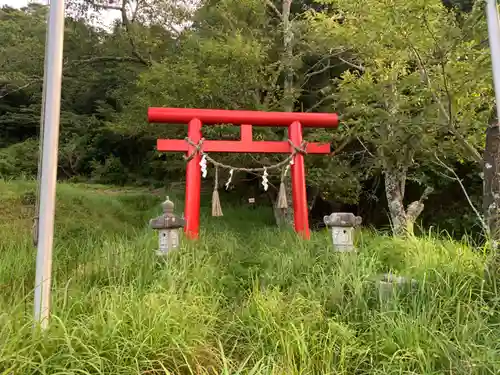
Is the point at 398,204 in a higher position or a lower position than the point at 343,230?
higher

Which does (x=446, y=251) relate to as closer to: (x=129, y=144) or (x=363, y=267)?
(x=363, y=267)

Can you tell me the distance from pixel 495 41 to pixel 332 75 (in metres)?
6.45

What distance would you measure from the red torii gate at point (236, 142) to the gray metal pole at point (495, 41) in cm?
275

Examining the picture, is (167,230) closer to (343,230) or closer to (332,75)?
(343,230)

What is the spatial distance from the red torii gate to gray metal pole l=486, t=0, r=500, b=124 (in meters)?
2.75

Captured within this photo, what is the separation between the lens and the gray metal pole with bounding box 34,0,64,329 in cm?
203

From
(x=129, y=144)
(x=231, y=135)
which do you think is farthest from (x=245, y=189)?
(x=129, y=144)

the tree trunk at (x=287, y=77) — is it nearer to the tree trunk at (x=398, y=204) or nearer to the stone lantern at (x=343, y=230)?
the tree trunk at (x=398, y=204)

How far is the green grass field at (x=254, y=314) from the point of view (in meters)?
1.85

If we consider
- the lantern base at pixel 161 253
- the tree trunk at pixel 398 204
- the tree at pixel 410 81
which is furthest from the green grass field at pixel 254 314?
the tree trunk at pixel 398 204

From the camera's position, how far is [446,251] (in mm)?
3377

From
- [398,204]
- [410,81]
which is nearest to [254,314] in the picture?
[410,81]

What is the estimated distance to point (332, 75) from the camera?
349 inches

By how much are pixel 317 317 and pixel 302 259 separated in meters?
1.17
